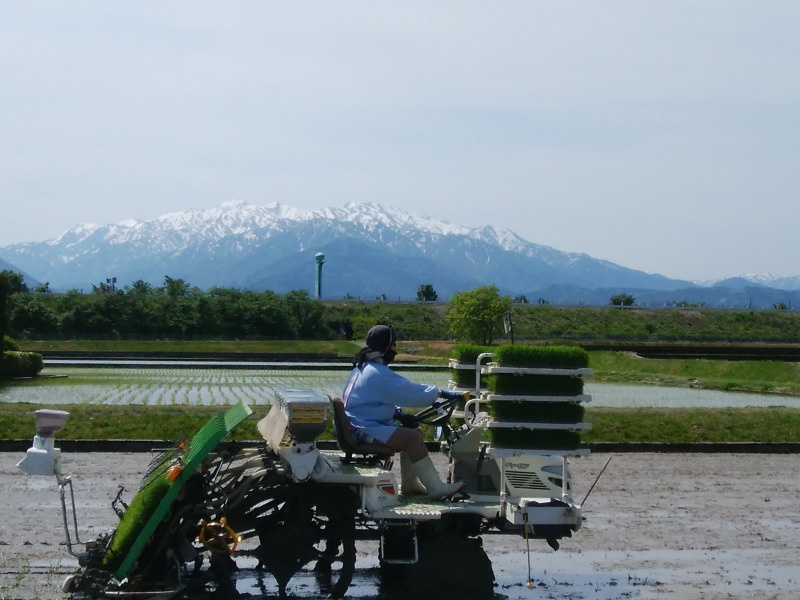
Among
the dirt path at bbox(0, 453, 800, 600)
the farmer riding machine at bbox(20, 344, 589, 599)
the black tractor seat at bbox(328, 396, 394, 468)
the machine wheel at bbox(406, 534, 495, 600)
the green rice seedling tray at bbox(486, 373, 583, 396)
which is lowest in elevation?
the dirt path at bbox(0, 453, 800, 600)

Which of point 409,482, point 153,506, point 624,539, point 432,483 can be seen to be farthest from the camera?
point 624,539

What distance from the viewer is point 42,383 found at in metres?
38.4

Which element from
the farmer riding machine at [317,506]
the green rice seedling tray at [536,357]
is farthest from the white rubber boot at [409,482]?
the green rice seedling tray at [536,357]

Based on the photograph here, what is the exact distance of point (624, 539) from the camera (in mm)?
12078

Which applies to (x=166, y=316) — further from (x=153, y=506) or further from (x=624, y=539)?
(x=153, y=506)

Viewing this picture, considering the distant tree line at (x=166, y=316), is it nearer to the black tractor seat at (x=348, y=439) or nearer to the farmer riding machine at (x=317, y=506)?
the farmer riding machine at (x=317, y=506)

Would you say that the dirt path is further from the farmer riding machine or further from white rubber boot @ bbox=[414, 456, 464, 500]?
white rubber boot @ bbox=[414, 456, 464, 500]

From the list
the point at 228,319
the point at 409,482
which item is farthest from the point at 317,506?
the point at 228,319

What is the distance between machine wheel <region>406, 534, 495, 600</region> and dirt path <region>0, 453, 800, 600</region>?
41 centimetres

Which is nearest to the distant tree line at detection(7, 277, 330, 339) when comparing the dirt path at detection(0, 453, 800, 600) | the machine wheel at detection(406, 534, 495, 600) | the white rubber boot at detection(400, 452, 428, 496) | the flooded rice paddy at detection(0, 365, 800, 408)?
the flooded rice paddy at detection(0, 365, 800, 408)

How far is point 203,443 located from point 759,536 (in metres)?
6.97

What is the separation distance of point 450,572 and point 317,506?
130 cm

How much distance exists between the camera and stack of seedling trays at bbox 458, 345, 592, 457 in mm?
9000

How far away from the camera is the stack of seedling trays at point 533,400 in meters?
9.00
